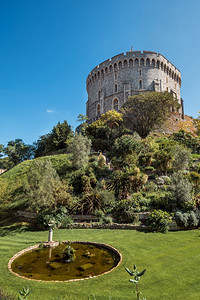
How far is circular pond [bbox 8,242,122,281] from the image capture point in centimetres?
629

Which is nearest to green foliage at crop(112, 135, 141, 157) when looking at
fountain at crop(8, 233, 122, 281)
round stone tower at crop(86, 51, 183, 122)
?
fountain at crop(8, 233, 122, 281)

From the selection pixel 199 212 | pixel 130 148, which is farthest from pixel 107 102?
pixel 199 212

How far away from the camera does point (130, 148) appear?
56.6 feet

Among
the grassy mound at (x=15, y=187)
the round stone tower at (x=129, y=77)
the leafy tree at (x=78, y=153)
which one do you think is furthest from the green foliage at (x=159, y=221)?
the round stone tower at (x=129, y=77)

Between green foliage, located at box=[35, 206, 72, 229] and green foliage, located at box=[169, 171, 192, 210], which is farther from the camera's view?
green foliage, located at box=[35, 206, 72, 229]

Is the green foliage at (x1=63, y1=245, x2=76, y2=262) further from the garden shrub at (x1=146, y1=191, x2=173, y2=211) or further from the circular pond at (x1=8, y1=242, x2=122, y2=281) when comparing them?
the garden shrub at (x1=146, y1=191, x2=173, y2=211)

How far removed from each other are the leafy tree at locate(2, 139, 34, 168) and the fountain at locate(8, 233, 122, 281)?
3175 cm

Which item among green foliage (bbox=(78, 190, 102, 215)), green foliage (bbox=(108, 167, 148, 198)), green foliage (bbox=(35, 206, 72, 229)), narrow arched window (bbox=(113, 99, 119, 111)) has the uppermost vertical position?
narrow arched window (bbox=(113, 99, 119, 111))

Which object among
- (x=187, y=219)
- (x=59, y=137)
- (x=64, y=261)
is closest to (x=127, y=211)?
(x=187, y=219)

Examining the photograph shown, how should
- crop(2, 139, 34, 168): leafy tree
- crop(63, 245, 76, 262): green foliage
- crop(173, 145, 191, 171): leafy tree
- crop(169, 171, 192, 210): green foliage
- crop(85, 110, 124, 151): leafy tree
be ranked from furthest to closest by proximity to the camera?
crop(2, 139, 34, 168): leafy tree → crop(85, 110, 124, 151): leafy tree → crop(173, 145, 191, 171): leafy tree → crop(169, 171, 192, 210): green foliage → crop(63, 245, 76, 262): green foliage

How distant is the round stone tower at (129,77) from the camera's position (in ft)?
130

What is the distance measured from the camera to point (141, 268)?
20.2 ft

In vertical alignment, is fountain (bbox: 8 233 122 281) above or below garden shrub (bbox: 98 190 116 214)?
below

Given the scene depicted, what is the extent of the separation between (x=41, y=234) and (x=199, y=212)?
334 inches
